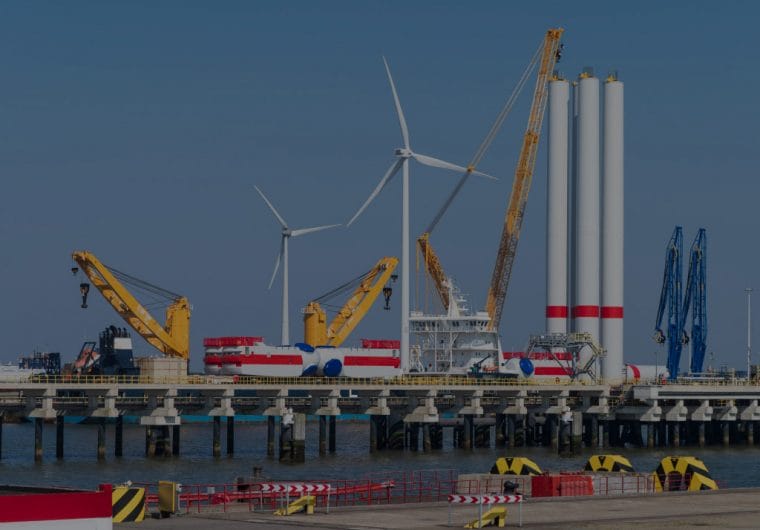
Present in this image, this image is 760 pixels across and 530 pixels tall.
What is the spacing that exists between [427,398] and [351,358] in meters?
18.5

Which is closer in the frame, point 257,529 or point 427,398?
point 257,529

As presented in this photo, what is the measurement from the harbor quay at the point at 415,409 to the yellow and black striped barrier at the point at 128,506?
54117 mm

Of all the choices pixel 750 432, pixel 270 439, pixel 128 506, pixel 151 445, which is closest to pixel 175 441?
pixel 151 445

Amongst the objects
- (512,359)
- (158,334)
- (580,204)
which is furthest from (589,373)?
(158,334)

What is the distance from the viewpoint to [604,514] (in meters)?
65.3

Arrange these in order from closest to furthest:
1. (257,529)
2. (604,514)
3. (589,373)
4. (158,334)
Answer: (257,529)
(604,514)
(589,373)
(158,334)

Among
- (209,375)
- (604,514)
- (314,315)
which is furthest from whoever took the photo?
(314,315)

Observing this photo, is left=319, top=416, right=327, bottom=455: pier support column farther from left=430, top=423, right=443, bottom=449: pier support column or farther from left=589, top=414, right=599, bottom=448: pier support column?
left=589, top=414, right=599, bottom=448: pier support column

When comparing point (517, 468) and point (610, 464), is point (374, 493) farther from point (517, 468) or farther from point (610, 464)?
point (610, 464)

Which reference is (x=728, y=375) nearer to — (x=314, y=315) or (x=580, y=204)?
(x=580, y=204)

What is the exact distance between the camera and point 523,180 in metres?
197

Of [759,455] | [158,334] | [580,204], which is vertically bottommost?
[759,455]

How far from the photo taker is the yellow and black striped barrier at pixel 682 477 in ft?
260

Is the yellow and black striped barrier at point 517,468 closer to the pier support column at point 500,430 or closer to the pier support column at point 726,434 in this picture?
the pier support column at point 500,430
